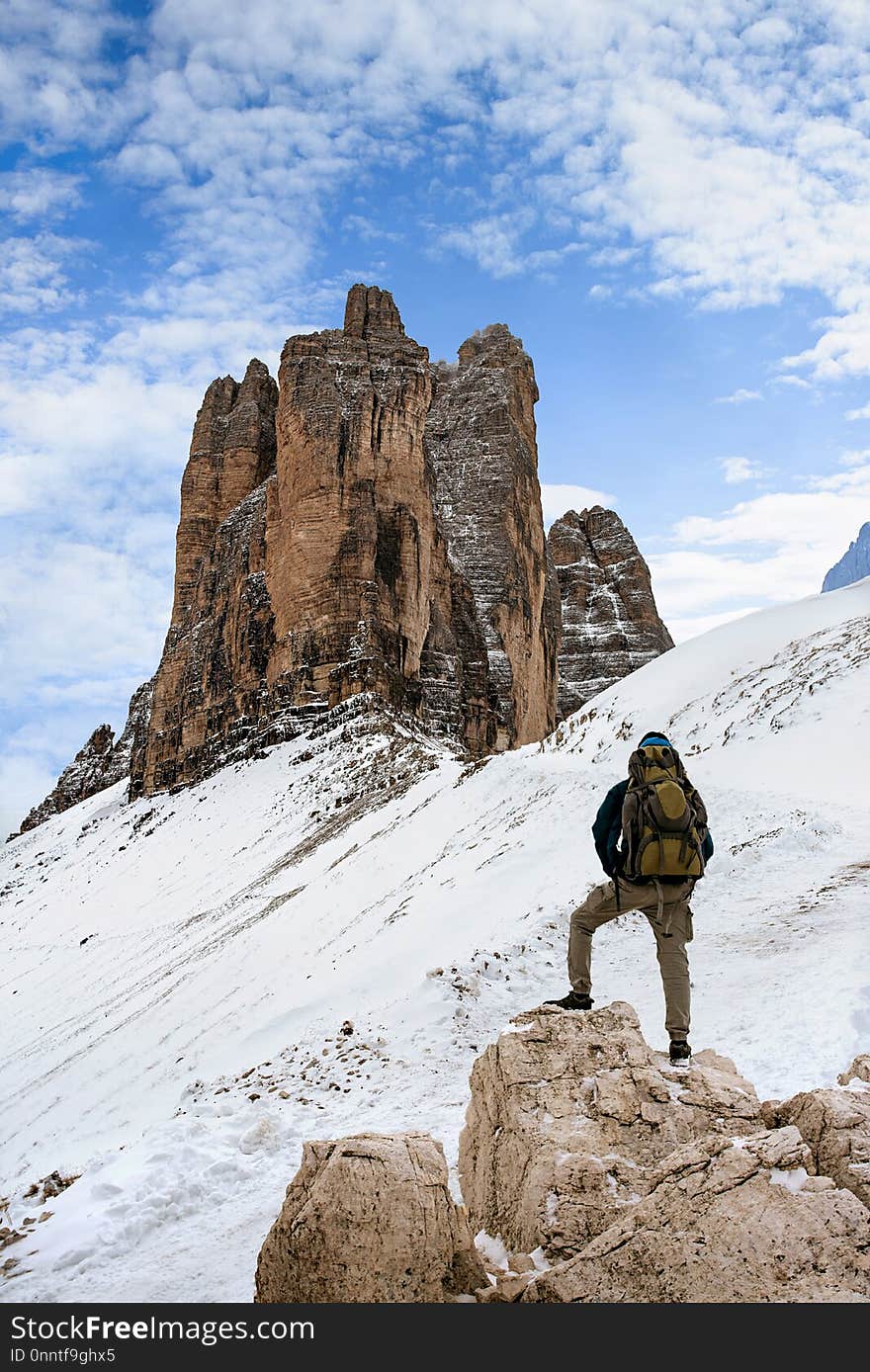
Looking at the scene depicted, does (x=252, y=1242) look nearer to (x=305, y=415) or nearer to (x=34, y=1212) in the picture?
(x=34, y=1212)

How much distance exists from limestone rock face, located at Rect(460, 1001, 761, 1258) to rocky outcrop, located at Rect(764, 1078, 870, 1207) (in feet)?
0.93

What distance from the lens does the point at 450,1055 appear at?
21.0 feet

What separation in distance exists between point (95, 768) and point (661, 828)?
69815 mm

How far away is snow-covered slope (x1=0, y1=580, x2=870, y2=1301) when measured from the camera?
4.90 m

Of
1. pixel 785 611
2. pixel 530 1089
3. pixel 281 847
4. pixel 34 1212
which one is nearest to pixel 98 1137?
pixel 34 1212

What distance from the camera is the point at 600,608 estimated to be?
274ft

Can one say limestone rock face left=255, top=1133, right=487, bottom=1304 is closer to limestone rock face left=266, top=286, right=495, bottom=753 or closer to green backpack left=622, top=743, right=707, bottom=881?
green backpack left=622, top=743, right=707, bottom=881

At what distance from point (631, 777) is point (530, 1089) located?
1871 mm

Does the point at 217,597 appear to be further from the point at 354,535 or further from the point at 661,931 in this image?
the point at 661,931

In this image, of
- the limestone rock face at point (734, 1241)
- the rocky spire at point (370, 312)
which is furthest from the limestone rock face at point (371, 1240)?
the rocky spire at point (370, 312)

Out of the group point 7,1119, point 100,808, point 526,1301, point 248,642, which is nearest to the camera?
point 526,1301

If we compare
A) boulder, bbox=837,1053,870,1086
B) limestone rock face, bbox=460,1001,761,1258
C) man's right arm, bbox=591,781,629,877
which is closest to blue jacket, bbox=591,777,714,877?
man's right arm, bbox=591,781,629,877

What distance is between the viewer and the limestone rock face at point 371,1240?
10.0ft

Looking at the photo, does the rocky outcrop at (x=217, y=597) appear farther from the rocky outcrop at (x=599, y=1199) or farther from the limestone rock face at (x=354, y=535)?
the rocky outcrop at (x=599, y=1199)
